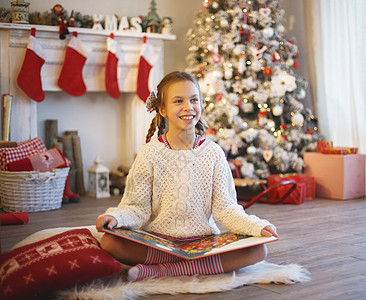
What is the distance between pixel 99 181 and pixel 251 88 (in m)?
1.36

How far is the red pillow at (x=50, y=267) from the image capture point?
1.48m

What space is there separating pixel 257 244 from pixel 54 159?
1914mm

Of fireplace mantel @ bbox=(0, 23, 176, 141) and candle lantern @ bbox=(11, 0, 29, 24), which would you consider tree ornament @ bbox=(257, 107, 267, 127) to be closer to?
fireplace mantel @ bbox=(0, 23, 176, 141)

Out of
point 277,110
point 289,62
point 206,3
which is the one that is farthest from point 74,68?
point 289,62

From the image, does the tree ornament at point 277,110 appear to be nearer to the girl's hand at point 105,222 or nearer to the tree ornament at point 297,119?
the tree ornament at point 297,119

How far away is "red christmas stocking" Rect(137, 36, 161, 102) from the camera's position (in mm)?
3893

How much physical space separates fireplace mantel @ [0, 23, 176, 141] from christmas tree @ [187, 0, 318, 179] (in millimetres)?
452

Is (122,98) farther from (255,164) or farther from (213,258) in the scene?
(213,258)

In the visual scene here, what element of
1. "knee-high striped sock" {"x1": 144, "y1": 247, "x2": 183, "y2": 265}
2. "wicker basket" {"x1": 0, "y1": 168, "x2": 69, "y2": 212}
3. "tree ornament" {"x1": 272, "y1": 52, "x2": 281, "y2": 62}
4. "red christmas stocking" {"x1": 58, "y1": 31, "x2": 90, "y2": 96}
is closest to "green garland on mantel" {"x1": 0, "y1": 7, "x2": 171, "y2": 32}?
"red christmas stocking" {"x1": 58, "y1": 31, "x2": 90, "y2": 96}

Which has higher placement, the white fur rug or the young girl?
the young girl

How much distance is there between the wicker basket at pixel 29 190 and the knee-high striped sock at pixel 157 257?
1516 mm

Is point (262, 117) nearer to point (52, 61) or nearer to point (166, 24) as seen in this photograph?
point (166, 24)

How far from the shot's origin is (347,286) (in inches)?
65.2

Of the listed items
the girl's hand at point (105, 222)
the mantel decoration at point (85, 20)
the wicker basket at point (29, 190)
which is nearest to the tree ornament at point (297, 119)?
the mantel decoration at point (85, 20)
